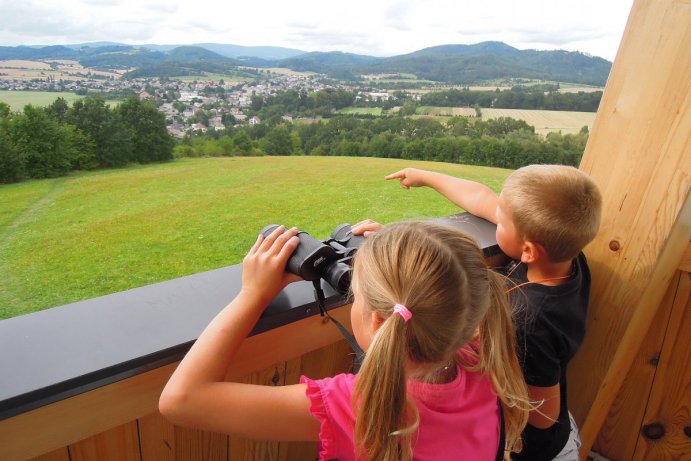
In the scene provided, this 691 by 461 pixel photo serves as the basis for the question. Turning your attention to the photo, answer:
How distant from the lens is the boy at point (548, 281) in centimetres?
112

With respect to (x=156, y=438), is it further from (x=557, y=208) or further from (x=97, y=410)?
(x=557, y=208)

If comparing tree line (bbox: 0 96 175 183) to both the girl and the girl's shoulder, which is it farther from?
the girl's shoulder

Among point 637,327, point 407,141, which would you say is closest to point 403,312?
point 407,141

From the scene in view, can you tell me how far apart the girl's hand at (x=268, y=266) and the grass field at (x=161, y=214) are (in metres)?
0.21

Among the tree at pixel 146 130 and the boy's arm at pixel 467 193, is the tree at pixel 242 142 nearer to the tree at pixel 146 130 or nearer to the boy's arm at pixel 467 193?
the tree at pixel 146 130

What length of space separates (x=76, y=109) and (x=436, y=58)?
1237 millimetres

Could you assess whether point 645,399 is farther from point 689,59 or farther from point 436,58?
point 436,58

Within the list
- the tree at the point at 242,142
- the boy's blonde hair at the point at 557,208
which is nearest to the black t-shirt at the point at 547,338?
the boy's blonde hair at the point at 557,208

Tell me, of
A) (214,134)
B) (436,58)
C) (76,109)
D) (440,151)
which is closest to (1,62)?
(76,109)

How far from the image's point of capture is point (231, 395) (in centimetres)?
68

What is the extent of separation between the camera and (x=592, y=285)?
152 centimetres

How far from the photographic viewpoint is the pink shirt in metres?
0.71

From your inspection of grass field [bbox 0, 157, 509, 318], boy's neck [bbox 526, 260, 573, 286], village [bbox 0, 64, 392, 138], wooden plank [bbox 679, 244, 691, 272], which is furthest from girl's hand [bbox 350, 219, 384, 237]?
wooden plank [bbox 679, 244, 691, 272]

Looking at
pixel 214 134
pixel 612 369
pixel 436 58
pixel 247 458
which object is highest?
pixel 436 58
